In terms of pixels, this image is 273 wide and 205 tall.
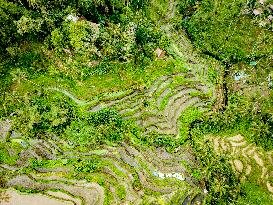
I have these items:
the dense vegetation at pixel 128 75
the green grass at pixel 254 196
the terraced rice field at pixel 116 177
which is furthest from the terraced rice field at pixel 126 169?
the green grass at pixel 254 196

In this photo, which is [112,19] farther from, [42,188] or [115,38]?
[42,188]

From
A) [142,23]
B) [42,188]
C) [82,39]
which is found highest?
[142,23]

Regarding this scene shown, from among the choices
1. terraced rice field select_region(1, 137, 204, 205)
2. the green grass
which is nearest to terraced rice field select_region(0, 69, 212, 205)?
terraced rice field select_region(1, 137, 204, 205)

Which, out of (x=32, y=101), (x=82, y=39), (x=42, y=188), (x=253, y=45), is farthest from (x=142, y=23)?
(x=42, y=188)

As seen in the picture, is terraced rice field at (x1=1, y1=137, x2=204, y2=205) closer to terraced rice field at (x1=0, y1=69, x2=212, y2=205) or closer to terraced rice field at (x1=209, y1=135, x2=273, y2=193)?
terraced rice field at (x1=0, y1=69, x2=212, y2=205)

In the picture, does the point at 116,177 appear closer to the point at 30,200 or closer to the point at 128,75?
the point at 30,200
